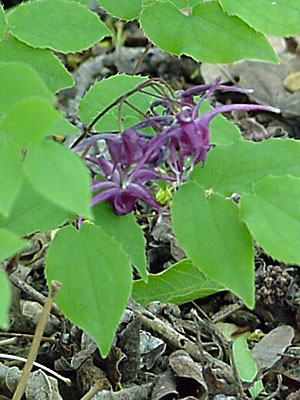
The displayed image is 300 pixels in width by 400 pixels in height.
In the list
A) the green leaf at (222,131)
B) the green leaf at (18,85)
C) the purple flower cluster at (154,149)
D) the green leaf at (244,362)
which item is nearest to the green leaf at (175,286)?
the green leaf at (244,362)

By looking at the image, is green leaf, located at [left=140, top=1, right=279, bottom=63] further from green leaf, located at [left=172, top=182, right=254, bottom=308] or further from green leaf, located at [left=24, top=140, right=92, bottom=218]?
green leaf, located at [left=24, top=140, right=92, bottom=218]

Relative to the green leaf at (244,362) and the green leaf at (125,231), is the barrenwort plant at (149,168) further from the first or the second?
the green leaf at (244,362)

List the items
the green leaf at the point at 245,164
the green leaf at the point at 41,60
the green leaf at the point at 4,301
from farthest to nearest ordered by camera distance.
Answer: the green leaf at the point at 41,60
the green leaf at the point at 245,164
the green leaf at the point at 4,301

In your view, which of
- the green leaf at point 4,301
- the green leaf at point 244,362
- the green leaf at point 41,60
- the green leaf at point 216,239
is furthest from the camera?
the green leaf at point 244,362

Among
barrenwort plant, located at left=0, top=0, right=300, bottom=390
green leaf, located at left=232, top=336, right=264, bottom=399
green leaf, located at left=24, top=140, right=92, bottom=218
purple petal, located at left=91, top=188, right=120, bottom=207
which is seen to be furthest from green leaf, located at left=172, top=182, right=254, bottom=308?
green leaf, located at left=232, top=336, right=264, bottom=399

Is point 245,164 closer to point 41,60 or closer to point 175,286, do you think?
point 41,60

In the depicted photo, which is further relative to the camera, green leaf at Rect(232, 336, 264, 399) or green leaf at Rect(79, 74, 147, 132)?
green leaf at Rect(232, 336, 264, 399)

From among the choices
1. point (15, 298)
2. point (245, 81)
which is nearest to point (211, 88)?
point (15, 298)
